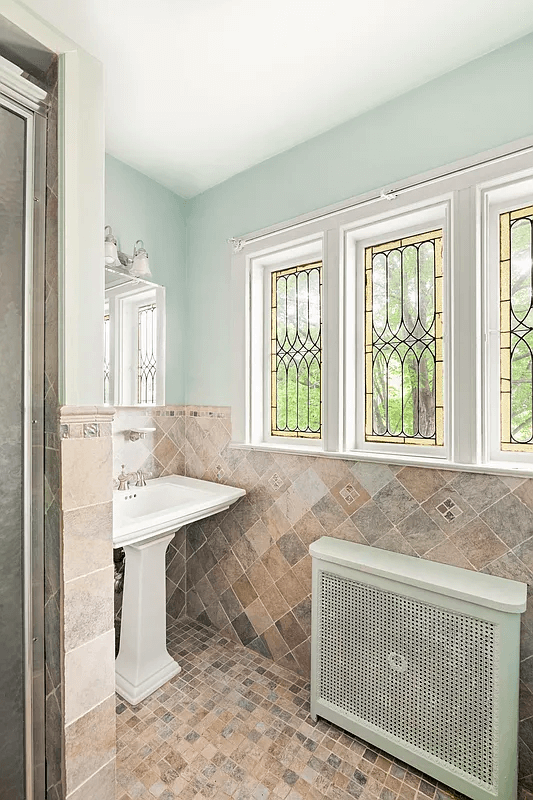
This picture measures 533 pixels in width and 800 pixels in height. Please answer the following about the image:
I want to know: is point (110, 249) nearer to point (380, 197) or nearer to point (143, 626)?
point (380, 197)

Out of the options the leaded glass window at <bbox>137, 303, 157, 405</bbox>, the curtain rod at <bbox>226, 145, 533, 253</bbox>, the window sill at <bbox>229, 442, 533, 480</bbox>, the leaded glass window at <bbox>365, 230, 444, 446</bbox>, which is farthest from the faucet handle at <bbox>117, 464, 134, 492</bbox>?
the curtain rod at <bbox>226, 145, 533, 253</bbox>

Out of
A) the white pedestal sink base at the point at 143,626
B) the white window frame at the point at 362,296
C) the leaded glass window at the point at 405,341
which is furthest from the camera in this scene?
the white pedestal sink base at the point at 143,626

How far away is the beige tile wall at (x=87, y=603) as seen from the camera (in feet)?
3.96

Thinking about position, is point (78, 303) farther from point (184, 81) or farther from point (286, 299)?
point (286, 299)

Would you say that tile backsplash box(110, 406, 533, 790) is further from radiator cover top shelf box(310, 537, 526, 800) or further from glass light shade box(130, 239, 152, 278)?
glass light shade box(130, 239, 152, 278)

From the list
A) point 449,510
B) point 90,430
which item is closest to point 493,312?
point 449,510

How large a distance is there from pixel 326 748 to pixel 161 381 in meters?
1.85

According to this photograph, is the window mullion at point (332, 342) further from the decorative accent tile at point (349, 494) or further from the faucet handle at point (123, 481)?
the faucet handle at point (123, 481)

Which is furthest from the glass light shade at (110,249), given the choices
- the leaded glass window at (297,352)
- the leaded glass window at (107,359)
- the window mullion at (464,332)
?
the window mullion at (464,332)

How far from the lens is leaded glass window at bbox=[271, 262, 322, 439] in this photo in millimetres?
2096

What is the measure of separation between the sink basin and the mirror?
48 cm

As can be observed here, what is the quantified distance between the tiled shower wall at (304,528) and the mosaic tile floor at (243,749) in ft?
0.94

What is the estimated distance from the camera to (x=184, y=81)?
1.64 m

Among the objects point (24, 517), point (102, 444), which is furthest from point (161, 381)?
point (24, 517)
